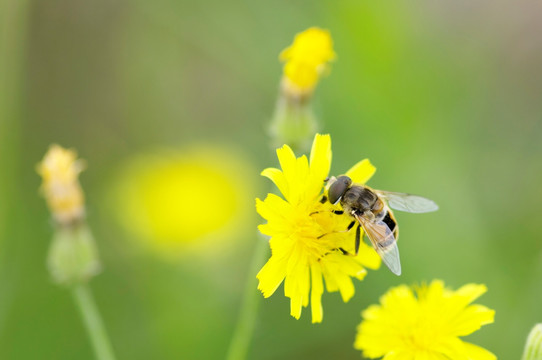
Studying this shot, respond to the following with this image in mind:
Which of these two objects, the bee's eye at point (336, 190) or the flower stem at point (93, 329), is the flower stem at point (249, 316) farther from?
the flower stem at point (93, 329)

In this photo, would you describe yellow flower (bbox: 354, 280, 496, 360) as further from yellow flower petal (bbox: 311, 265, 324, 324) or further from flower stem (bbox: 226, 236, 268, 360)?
flower stem (bbox: 226, 236, 268, 360)

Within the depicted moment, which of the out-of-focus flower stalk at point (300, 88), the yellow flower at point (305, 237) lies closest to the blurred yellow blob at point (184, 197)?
the out-of-focus flower stalk at point (300, 88)

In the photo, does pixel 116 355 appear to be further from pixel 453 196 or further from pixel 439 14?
pixel 439 14

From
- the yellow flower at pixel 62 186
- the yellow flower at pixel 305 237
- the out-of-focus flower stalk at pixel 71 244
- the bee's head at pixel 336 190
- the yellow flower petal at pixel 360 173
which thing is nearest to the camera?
the yellow flower at pixel 305 237

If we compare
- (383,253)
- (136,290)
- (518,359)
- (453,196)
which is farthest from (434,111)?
(383,253)

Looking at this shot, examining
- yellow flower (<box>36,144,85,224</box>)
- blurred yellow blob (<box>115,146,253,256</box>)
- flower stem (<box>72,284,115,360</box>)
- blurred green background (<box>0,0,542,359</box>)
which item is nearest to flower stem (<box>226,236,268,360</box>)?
flower stem (<box>72,284,115,360</box>)
